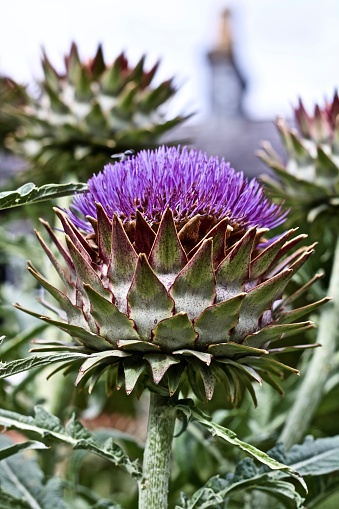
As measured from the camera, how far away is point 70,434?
3.08 ft

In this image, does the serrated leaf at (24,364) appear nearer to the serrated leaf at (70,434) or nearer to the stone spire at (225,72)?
the serrated leaf at (70,434)

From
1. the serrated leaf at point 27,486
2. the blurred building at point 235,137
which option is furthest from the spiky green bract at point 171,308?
the blurred building at point 235,137

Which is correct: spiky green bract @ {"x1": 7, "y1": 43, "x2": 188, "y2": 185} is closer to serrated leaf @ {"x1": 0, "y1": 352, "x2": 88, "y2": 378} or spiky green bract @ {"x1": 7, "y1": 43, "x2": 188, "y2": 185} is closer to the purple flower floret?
the purple flower floret

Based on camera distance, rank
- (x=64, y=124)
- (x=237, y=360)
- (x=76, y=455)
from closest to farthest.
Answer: (x=237, y=360), (x=76, y=455), (x=64, y=124)

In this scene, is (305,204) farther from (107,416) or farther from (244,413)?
(107,416)

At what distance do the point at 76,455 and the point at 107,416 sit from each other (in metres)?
1.22

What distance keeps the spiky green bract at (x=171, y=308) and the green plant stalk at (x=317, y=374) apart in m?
0.41

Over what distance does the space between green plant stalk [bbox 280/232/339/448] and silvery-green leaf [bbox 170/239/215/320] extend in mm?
531

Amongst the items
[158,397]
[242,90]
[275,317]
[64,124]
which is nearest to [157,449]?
[158,397]

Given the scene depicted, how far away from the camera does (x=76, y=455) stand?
4.37ft

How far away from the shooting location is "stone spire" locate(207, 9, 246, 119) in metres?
15.2

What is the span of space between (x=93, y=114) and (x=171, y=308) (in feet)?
2.93

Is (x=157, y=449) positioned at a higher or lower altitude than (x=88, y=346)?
lower

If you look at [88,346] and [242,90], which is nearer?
[88,346]
